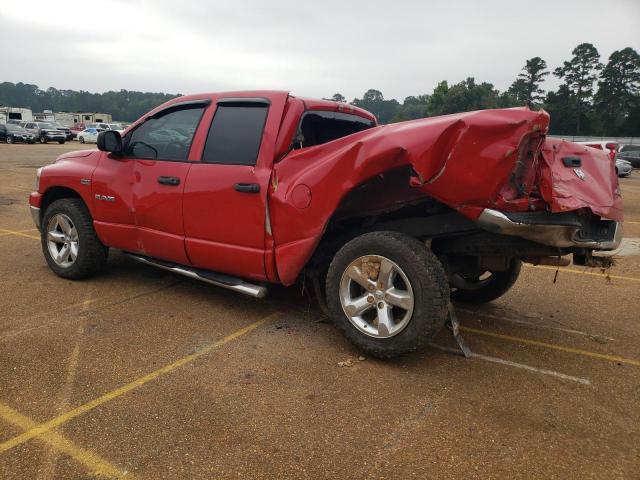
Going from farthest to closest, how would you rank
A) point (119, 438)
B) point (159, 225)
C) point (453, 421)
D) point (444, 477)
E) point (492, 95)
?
point (492, 95)
point (159, 225)
point (453, 421)
point (119, 438)
point (444, 477)

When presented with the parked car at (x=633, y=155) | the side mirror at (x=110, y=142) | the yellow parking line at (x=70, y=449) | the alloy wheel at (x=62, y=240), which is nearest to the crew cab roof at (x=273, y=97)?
the side mirror at (x=110, y=142)

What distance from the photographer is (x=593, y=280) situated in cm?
569

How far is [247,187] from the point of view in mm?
3785

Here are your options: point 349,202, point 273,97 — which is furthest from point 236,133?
point 349,202

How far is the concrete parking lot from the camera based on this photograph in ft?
7.91

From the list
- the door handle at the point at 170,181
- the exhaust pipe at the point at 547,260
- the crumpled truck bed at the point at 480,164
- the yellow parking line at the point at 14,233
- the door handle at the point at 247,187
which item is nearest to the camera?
the crumpled truck bed at the point at 480,164

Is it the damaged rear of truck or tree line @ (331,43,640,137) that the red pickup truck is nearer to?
the damaged rear of truck

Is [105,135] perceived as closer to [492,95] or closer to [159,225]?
[159,225]

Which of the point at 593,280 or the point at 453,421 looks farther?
the point at 593,280

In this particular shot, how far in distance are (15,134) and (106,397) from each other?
130 feet

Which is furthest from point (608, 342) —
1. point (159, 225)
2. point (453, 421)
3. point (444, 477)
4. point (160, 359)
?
point (159, 225)

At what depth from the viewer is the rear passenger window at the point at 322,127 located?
397 centimetres

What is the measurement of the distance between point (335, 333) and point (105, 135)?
107 inches

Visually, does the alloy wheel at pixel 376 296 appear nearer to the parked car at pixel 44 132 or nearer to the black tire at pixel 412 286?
the black tire at pixel 412 286
